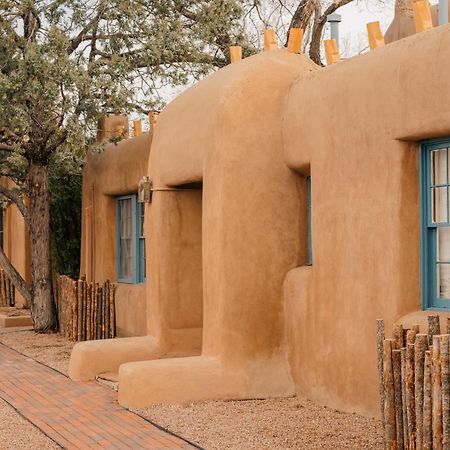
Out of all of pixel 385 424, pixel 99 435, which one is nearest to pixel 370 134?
pixel 385 424

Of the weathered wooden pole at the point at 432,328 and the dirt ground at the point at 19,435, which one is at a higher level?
the weathered wooden pole at the point at 432,328

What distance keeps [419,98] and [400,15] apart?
3932 mm

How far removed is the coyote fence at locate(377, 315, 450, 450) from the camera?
20.7 ft

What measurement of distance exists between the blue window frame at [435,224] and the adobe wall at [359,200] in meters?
0.08

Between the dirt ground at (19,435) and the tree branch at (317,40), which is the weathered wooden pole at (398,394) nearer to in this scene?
the dirt ground at (19,435)

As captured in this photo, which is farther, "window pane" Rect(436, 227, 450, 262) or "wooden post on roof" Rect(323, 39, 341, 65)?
"wooden post on roof" Rect(323, 39, 341, 65)

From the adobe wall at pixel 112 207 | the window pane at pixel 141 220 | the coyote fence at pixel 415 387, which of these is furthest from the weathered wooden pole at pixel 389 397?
the window pane at pixel 141 220

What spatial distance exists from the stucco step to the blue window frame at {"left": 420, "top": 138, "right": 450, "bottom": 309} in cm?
416

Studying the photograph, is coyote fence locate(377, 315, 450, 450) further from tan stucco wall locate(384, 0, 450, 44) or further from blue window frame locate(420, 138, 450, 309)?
tan stucco wall locate(384, 0, 450, 44)

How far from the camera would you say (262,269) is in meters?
10.3

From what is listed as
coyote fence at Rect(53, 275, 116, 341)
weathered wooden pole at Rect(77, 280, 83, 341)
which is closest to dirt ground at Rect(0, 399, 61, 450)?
coyote fence at Rect(53, 275, 116, 341)

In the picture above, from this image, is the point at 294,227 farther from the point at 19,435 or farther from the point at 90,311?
the point at 90,311

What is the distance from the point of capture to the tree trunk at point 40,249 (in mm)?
16438

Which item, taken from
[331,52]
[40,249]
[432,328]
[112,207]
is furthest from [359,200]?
[40,249]
